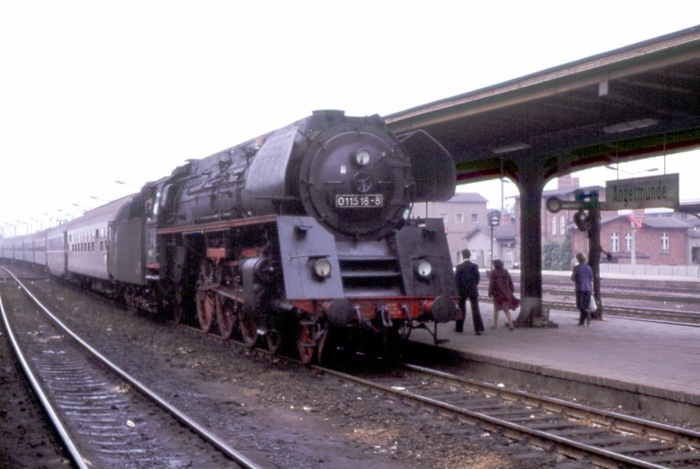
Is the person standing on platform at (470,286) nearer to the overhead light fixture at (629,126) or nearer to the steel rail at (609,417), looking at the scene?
the overhead light fixture at (629,126)

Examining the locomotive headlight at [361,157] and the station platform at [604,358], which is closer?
the station platform at [604,358]

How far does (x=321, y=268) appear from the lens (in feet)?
34.3

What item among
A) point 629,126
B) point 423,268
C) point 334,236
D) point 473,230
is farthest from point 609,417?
point 473,230

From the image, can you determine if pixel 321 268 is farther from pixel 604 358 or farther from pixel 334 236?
pixel 604 358

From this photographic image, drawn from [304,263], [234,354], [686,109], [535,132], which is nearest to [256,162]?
[304,263]

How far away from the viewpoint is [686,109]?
458 inches

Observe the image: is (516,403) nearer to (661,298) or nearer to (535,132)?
(535,132)

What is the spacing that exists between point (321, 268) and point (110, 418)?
3.33m

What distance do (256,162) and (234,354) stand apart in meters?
3.19

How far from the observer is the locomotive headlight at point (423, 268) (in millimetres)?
10914

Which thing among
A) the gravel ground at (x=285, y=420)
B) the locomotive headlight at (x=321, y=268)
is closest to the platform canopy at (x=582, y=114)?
the locomotive headlight at (x=321, y=268)

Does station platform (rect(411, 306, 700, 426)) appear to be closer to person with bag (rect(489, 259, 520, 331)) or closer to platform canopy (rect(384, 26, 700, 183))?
person with bag (rect(489, 259, 520, 331))

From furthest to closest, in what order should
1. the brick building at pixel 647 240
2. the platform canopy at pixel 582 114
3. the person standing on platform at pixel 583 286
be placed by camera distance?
the brick building at pixel 647 240 → the person standing on platform at pixel 583 286 → the platform canopy at pixel 582 114

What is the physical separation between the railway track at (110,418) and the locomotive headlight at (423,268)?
3896 mm
